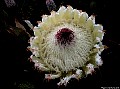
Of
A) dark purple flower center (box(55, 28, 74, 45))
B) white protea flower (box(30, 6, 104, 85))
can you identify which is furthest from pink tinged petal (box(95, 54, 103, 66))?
dark purple flower center (box(55, 28, 74, 45))

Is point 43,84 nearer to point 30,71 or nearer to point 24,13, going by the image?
point 30,71

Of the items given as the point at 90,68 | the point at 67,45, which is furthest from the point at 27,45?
the point at 90,68

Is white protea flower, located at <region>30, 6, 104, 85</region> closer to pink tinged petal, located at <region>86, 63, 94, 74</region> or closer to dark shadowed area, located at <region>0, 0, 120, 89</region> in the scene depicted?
pink tinged petal, located at <region>86, 63, 94, 74</region>

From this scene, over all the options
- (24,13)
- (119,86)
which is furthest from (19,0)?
(119,86)

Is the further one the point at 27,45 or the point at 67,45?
the point at 27,45

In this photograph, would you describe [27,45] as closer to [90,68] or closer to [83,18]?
[83,18]

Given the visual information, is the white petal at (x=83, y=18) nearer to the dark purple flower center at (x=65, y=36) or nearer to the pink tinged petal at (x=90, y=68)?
the dark purple flower center at (x=65, y=36)
